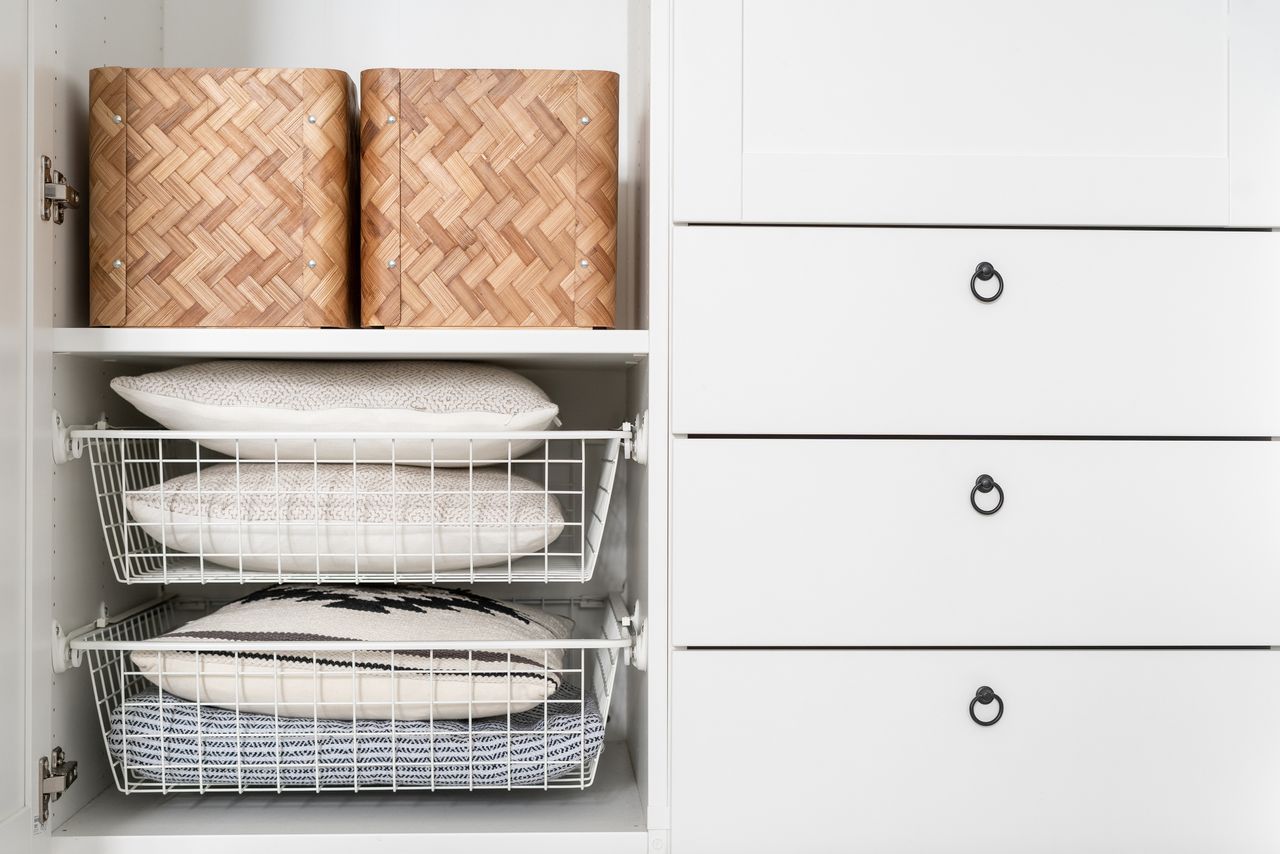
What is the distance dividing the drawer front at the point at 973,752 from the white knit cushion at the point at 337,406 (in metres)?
0.34

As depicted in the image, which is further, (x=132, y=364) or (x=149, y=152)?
(x=132, y=364)

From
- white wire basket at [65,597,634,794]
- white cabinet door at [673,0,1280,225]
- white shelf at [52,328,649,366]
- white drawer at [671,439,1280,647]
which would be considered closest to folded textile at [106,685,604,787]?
white wire basket at [65,597,634,794]

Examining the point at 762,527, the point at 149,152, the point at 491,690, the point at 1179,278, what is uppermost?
the point at 149,152

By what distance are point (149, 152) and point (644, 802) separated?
0.91 m

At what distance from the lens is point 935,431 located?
3.38 feet

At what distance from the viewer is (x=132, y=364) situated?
122 centimetres

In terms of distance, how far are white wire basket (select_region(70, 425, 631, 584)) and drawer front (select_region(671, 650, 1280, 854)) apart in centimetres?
25

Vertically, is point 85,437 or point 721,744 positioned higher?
point 85,437

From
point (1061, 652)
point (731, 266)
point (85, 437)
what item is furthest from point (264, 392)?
point (1061, 652)

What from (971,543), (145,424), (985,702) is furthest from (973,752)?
(145,424)

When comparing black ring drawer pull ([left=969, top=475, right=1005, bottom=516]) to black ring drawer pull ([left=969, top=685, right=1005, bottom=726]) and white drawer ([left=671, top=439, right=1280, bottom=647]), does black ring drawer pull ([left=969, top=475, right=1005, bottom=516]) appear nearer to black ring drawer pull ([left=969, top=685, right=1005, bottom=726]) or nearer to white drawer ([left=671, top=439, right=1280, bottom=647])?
white drawer ([left=671, top=439, right=1280, bottom=647])

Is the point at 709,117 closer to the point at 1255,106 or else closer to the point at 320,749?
the point at 1255,106

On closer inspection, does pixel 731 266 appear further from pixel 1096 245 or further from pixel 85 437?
pixel 85 437

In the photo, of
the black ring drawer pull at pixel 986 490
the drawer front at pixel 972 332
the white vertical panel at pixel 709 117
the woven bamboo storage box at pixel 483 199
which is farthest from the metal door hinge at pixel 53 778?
the black ring drawer pull at pixel 986 490
